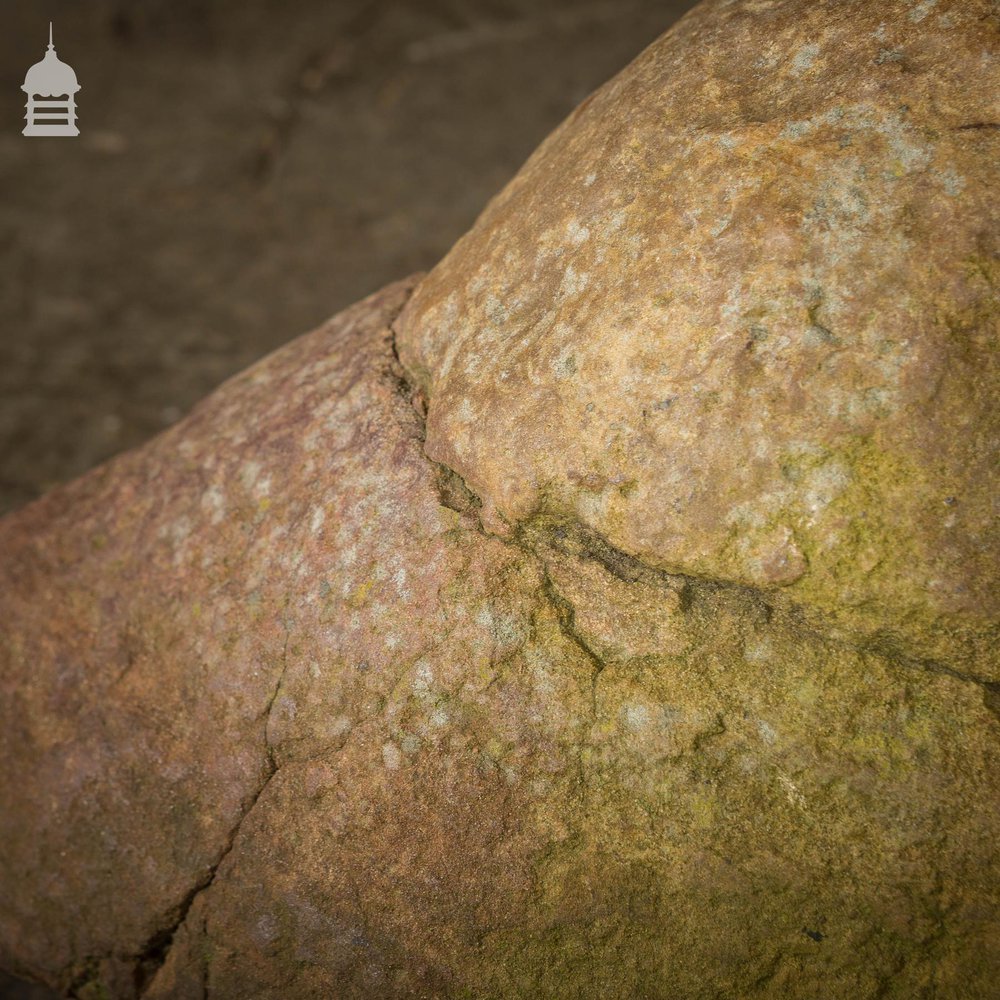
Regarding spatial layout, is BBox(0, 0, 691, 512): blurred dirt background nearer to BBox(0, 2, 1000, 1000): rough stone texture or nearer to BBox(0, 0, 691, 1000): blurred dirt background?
BBox(0, 0, 691, 1000): blurred dirt background

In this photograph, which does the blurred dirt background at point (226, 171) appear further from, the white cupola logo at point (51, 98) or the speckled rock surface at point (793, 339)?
the speckled rock surface at point (793, 339)

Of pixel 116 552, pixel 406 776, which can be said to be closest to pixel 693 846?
pixel 406 776

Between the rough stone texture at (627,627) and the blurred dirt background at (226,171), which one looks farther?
the blurred dirt background at (226,171)

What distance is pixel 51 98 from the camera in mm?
3803

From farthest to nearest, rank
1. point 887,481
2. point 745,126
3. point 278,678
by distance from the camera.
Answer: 1. point 278,678
2. point 745,126
3. point 887,481

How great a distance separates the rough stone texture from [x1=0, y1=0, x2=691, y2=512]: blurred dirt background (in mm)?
1857

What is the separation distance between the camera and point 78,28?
4320 mm

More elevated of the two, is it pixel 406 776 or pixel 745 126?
pixel 745 126

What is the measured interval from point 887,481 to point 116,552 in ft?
3.67

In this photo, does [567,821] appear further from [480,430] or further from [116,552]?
[116,552]

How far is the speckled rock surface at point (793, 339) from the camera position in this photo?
95 centimetres

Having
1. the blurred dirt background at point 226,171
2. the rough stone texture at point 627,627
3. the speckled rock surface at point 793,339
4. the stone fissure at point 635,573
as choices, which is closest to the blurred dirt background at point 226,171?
the blurred dirt background at point 226,171

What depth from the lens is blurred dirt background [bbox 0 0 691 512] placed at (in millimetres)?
3137

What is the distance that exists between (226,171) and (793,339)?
3.30 metres
